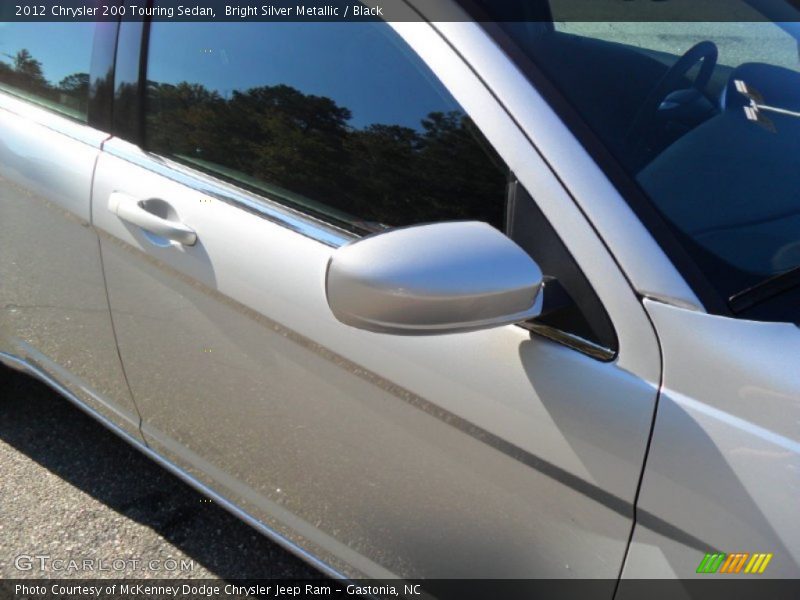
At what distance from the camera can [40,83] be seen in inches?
89.0

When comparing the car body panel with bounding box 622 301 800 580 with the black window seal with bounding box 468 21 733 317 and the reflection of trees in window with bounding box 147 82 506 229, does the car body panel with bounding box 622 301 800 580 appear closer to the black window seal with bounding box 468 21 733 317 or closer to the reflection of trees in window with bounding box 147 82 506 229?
the black window seal with bounding box 468 21 733 317

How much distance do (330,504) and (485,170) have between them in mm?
732

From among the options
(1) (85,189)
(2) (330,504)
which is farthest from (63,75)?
(2) (330,504)

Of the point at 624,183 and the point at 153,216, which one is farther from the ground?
the point at 624,183

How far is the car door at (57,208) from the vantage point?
207 centimetres

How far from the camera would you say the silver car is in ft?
4.19

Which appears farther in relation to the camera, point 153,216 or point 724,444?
point 153,216

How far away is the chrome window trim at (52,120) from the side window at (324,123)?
0.17 metres

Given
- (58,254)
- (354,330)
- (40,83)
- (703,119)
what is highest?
(703,119)

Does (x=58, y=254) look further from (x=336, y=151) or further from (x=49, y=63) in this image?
(x=336, y=151)

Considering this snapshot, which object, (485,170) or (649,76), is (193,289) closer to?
(485,170)

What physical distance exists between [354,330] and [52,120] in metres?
1.10

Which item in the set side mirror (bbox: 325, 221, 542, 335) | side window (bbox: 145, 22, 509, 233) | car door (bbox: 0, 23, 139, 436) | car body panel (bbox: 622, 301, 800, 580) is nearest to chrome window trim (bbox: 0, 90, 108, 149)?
car door (bbox: 0, 23, 139, 436)

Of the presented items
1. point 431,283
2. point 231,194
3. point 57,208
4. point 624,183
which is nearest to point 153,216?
point 231,194
